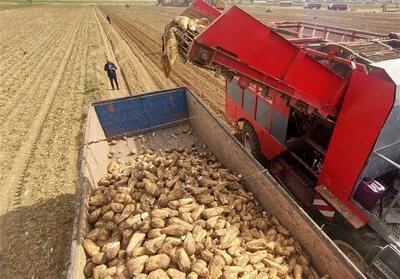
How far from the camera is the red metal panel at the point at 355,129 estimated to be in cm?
360

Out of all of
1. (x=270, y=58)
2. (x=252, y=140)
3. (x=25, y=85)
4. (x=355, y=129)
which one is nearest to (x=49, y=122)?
(x=25, y=85)

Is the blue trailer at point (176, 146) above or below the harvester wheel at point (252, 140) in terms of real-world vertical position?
above

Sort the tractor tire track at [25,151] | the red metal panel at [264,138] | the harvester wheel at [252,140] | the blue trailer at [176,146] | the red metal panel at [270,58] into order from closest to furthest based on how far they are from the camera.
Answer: the blue trailer at [176,146]
the red metal panel at [270,58]
the red metal panel at [264,138]
the tractor tire track at [25,151]
the harvester wheel at [252,140]

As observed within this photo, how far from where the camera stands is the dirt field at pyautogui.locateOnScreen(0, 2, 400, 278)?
226 inches

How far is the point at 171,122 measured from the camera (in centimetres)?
811

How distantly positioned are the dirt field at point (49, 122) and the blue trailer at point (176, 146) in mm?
1761

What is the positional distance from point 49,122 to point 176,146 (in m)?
6.31

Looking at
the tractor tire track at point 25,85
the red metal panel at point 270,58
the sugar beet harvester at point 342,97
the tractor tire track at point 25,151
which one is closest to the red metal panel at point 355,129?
the sugar beet harvester at point 342,97

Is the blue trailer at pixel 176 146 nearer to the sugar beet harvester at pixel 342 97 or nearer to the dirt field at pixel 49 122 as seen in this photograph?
the sugar beet harvester at pixel 342 97

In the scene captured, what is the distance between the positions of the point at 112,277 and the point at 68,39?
29722mm

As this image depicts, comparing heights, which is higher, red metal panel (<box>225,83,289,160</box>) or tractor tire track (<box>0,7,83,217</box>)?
red metal panel (<box>225,83,289,160</box>)

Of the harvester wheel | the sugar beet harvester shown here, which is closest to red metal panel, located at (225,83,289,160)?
the harvester wheel

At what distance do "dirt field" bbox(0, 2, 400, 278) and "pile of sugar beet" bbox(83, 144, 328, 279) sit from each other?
1.90 meters

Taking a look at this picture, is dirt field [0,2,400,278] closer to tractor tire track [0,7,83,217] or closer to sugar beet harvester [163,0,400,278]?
tractor tire track [0,7,83,217]
